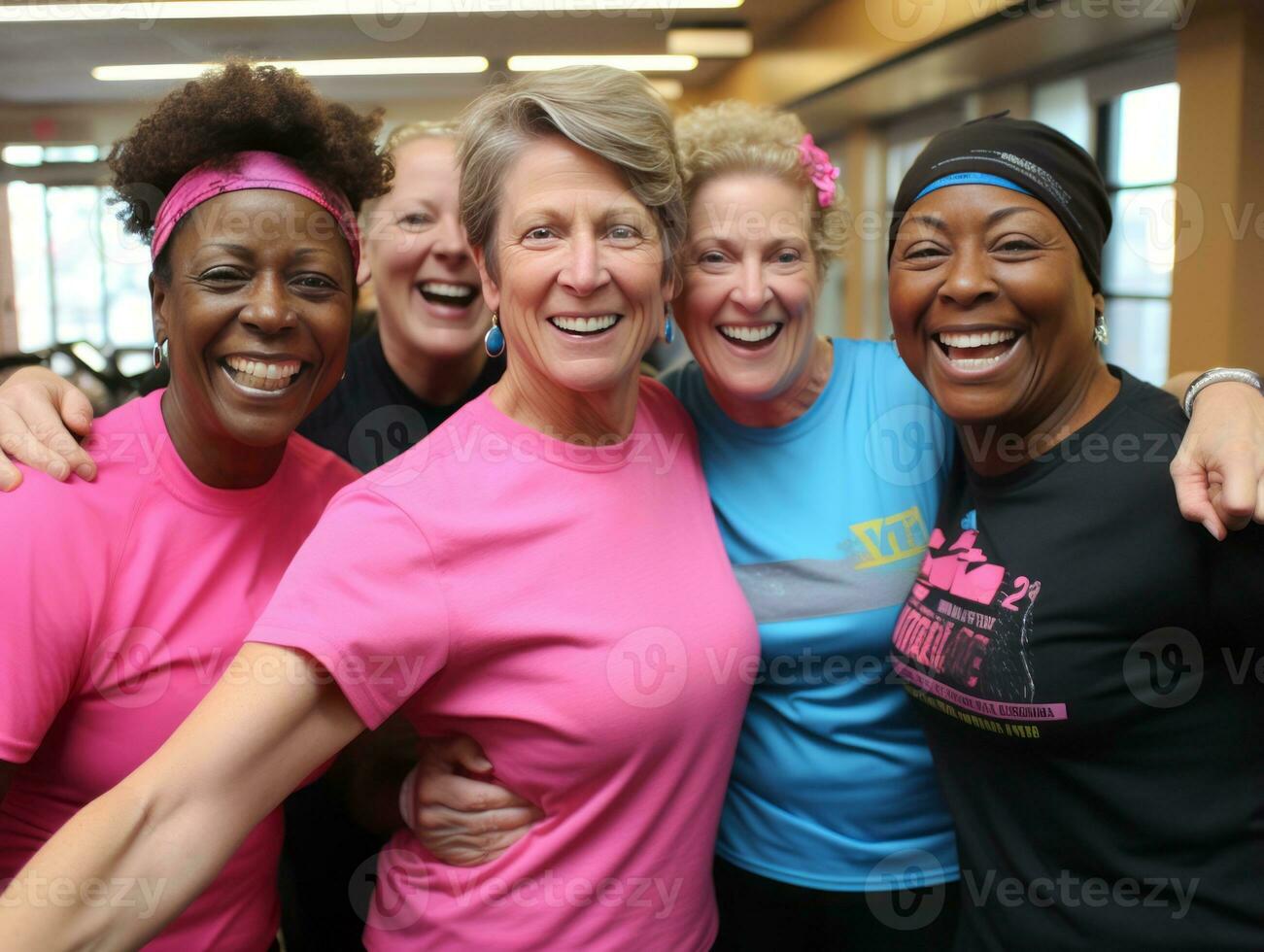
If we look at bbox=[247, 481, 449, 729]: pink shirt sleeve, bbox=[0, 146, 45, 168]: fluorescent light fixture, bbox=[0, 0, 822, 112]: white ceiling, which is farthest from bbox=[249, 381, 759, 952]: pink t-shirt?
bbox=[0, 146, 45, 168]: fluorescent light fixture

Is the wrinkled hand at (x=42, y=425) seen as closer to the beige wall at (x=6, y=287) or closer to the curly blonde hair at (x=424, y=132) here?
the curly blonde hair at (x=424, y=132)

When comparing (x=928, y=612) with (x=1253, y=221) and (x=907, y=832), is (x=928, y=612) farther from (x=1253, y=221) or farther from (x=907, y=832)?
(x=1253, y=221)

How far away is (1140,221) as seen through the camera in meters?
4.67

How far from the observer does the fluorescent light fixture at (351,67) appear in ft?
26.8

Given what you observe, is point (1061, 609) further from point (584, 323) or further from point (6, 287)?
point (6, 287)

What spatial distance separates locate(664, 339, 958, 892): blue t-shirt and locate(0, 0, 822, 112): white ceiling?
5.32 m

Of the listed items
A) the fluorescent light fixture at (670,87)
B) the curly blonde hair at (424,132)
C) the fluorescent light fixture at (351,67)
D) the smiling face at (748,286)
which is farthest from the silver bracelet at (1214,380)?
the fluorescent light fixture at (670,87)

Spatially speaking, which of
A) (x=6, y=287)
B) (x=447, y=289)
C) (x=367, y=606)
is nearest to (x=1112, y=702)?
(x=367, y=606)

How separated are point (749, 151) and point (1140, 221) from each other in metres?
3.59

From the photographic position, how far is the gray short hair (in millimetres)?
1480

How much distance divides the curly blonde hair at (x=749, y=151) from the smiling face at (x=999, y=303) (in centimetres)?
36

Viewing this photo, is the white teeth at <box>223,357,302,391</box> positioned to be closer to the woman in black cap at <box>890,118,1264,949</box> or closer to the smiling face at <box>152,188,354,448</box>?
the smiling face at <box>152,188,354,448</box>

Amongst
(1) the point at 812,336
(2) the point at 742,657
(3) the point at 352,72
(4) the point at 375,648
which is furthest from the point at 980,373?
(3) the point at 352,72

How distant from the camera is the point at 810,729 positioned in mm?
1701
